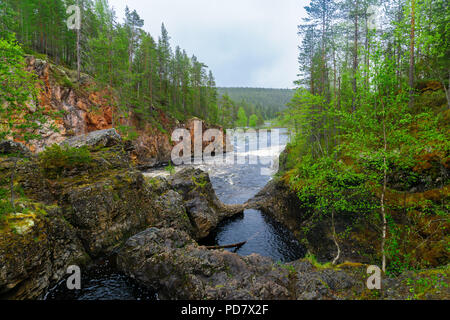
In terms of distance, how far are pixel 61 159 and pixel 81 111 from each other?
68.7 ft

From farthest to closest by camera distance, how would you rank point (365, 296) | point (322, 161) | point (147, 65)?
point (147, 65), point (322, 161), point (365, 296)

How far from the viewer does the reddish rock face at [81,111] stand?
75.6 ft

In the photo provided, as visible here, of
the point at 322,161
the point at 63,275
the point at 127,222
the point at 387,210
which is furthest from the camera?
the point at 127,222

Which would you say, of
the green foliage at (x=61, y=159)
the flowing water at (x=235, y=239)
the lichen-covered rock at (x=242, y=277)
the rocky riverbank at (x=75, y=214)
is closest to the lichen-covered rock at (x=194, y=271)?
the lichen-covered rock at (x=242, y=277)

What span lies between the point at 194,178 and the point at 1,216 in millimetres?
12657

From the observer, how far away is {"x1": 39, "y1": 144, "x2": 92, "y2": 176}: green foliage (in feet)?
35.5

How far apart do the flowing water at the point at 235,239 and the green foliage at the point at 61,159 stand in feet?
20.0

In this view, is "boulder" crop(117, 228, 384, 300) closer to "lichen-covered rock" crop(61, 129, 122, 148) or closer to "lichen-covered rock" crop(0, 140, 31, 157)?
"lichen-covered rock" crop(0, 140, 31, 157)

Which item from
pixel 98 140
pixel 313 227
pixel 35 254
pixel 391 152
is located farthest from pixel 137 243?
pixel 313 227

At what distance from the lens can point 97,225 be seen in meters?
9.90

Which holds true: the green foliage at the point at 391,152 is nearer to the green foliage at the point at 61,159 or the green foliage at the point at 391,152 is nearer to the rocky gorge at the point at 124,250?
the rocky gorge at the point at 124,250

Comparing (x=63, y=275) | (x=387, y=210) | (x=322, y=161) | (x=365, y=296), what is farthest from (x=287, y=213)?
(x=63, y=275)

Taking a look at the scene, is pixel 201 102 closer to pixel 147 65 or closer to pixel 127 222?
pixel 147 65
